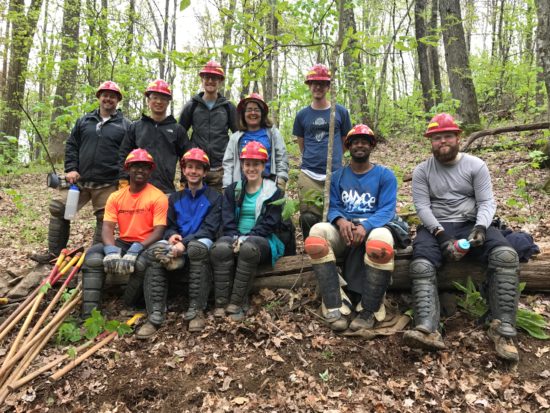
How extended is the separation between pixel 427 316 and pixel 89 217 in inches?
324

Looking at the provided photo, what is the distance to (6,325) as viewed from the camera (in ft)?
14.5

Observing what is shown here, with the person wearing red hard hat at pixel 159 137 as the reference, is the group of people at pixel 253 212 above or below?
below

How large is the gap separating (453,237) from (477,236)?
31 centimetres

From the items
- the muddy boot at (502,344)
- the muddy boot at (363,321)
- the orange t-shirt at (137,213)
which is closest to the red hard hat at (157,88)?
the orange t-shirt at (137,213)

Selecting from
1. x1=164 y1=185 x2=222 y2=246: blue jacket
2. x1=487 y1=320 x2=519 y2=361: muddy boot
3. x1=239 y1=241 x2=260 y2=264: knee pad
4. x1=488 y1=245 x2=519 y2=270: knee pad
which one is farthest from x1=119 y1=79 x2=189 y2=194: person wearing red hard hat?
x1=487 y1=320 x2=519 y2=361: muddy boot

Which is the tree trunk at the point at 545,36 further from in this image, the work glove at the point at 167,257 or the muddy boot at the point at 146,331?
the muddy boot at the point at 146,331

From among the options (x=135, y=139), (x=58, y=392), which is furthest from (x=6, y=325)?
(x=135, y=139)

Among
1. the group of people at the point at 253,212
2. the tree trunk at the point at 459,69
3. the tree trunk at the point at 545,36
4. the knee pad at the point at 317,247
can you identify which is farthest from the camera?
the tree trunk at the point at 459,69

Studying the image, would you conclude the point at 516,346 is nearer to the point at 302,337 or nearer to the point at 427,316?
Result: the point at 427,316

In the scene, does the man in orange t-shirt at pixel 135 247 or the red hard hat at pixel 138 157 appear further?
the red hard hat at pixel 138 157

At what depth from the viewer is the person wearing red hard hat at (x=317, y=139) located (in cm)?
527

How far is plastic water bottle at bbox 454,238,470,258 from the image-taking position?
388cm

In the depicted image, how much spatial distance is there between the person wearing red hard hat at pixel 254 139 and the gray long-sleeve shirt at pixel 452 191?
181 centimetres

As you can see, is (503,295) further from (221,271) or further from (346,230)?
(221,271)
